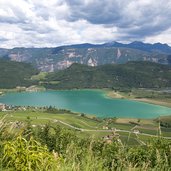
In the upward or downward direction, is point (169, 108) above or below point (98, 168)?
below

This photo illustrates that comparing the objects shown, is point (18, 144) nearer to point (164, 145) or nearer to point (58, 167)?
point (58, 167)

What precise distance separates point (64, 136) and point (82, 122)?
103352 mm

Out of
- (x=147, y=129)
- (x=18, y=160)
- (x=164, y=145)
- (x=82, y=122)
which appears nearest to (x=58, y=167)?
(x=18, y=160)

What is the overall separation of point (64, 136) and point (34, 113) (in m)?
123

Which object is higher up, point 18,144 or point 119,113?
point 18,144

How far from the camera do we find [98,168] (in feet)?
16.6

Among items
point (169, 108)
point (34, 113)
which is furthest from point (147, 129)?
point (169, 108)

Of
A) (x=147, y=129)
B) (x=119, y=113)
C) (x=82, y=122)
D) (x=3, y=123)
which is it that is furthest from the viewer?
(x=119, y=113)

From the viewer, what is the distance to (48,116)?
15100cm

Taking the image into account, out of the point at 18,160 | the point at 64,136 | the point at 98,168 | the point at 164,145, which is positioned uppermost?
the point at 18,160

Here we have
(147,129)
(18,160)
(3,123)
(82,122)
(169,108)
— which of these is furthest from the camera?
(169,108)

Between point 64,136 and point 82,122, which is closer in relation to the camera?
point 64,136

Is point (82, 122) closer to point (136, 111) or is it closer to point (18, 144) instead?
point (136, 111)

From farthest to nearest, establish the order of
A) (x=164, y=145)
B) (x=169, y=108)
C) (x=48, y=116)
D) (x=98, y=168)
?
1. (x=169, y=108)
2. (x=48, y=116)
3. (x=164, y=145)
4. (x=98, y=168)
